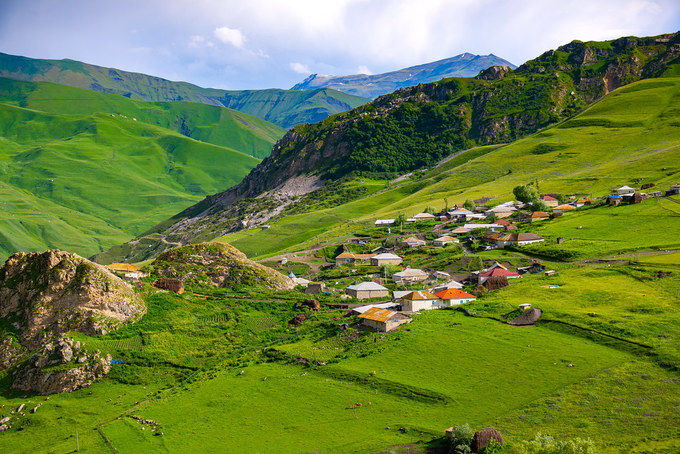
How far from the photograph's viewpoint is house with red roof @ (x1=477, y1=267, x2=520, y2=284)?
76406 mm

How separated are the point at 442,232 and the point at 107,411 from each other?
298 feet

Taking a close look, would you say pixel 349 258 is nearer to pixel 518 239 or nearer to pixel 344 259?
pixel 344 259

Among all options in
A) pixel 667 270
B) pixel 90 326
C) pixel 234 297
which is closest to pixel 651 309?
pixel 667 270

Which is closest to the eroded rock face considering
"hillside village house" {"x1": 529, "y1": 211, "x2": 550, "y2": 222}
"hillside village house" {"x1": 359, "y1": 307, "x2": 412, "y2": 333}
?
"hillside village house" {"x1": 359, "y1": 307, "x2": 412, "y2": 333}

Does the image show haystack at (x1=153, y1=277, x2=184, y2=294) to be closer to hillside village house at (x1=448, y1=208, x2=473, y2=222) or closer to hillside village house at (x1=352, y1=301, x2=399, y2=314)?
hillside village house at (x1=352, y1=301, x2=399, y2=314)

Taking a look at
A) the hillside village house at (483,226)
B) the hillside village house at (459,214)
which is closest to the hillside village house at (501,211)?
the hillside village house at (459,214)

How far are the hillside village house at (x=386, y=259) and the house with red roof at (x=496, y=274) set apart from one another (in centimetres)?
2803

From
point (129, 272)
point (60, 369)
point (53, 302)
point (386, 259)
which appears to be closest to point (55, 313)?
point (53, 302)

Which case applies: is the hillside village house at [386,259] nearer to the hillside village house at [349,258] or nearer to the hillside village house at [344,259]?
the hillside village house at [349,258]

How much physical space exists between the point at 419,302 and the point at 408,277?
842 inches

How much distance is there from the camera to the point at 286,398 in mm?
44844

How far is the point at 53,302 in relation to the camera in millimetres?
58469

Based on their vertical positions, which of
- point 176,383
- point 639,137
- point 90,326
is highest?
point 639,137

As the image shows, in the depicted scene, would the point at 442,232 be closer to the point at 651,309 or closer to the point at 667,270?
the point at 667,270
